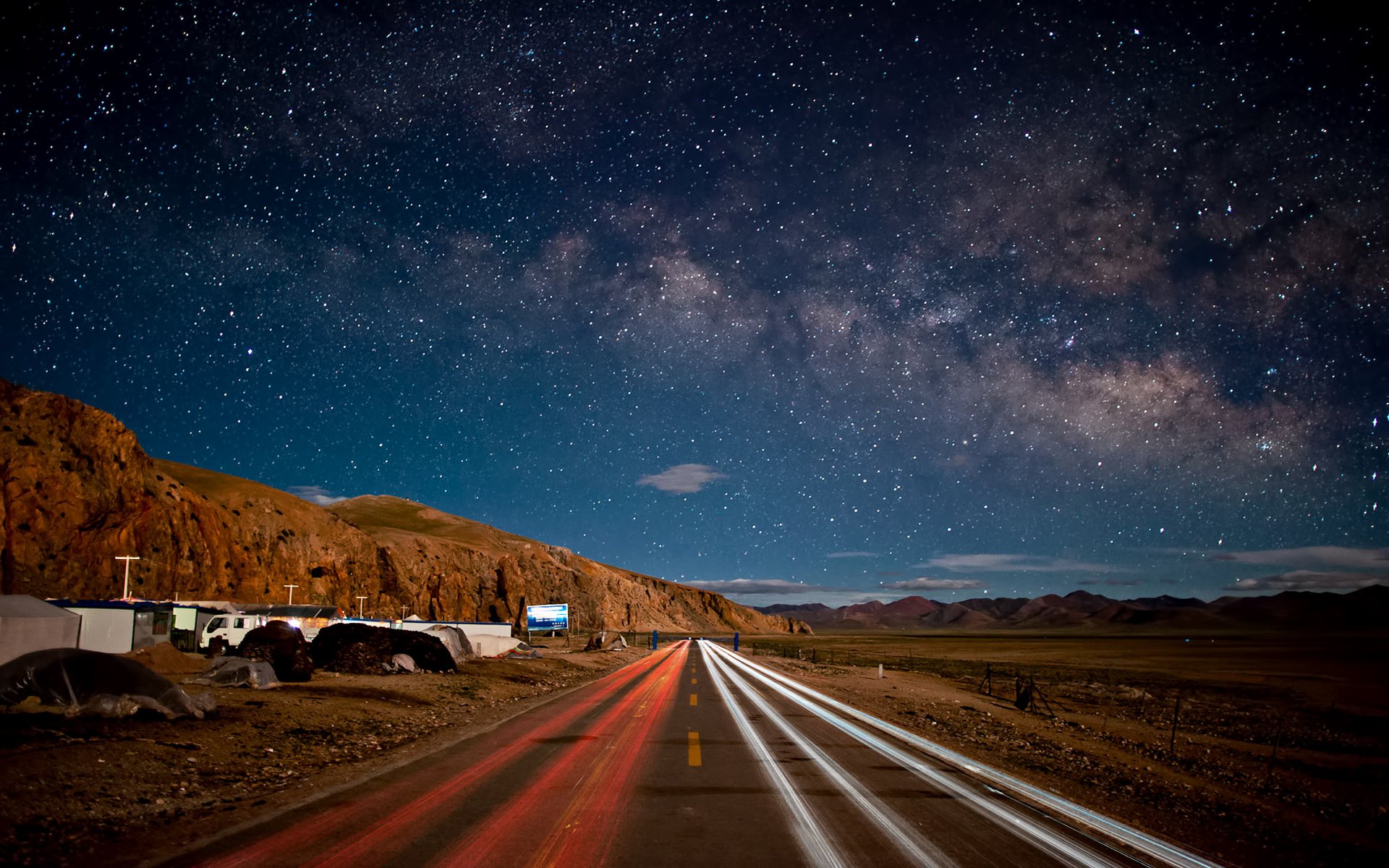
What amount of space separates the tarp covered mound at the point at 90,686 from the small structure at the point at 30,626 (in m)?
15.9

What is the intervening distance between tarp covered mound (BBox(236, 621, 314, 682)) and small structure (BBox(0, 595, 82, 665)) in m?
7.08

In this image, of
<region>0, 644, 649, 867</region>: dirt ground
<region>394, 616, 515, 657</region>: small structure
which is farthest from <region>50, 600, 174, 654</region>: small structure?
<region>0, 644, 649, 867</region>: dirt ground

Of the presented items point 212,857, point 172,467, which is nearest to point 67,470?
point 172,467

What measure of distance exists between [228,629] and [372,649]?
970 inches

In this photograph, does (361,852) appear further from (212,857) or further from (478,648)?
(478,648)

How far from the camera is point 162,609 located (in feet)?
133

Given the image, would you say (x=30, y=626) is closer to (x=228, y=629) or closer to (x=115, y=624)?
(x=115, y=624)

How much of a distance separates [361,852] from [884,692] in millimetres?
25333

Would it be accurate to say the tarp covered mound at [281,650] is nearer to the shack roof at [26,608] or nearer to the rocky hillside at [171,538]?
the shack roof at [26,608]

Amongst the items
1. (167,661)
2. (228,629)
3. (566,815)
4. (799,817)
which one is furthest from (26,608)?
(799,817)

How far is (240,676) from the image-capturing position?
21.4 m

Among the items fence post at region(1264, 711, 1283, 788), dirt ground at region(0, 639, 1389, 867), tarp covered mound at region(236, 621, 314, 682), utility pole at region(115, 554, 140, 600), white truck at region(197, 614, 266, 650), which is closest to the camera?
dirt ground at region(0, 639, 1389, 867)

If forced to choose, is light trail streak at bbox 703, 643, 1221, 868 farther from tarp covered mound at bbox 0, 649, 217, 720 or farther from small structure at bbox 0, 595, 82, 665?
small structure at bbox 0, 595, 82, 665

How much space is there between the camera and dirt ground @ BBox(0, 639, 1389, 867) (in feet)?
24.8
